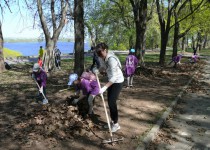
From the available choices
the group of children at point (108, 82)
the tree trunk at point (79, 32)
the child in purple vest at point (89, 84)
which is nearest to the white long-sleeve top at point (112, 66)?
the group of children at point (108, 82)

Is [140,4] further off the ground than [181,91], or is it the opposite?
[140,4]

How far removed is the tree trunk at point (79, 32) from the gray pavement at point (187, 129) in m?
3.68

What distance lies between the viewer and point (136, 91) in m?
11.0

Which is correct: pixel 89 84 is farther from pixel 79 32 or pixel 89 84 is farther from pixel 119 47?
pixel 119 47

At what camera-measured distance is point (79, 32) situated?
9445 millimetres

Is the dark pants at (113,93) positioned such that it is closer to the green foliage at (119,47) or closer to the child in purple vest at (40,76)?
the child in purple vest at (40,76)

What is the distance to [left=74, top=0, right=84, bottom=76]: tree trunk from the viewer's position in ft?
30.4

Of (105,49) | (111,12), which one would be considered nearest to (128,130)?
(105,49)

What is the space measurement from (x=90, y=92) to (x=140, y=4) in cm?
1145

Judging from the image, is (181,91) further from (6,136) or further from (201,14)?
(201,14)

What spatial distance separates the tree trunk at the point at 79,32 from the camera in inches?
364

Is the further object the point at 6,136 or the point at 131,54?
the point at 131,54

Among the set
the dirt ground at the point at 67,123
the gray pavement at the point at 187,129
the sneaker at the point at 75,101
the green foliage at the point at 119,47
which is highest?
the green foliage at the point at 119,47

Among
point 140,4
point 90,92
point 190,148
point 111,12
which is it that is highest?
point 111,12
